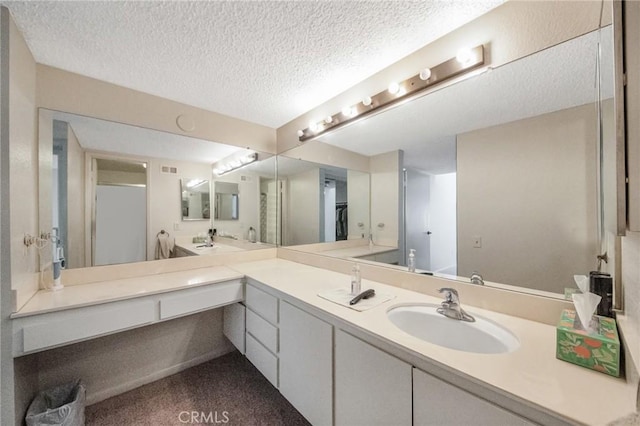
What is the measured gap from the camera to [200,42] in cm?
135

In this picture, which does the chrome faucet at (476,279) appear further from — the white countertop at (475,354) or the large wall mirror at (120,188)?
the large wall mirror at (120,188)

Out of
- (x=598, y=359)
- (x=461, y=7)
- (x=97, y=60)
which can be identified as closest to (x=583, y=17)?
(x=461, y=7)

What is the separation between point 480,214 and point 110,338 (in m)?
2.67

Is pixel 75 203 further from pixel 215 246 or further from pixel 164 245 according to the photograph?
pixel 215 246

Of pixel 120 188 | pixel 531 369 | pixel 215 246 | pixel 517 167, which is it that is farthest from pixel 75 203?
pixel 517 167

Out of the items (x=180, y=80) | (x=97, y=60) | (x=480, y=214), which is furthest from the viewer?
(x=180, y=80)

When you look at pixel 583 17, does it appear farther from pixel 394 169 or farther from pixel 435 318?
pixel 435 318

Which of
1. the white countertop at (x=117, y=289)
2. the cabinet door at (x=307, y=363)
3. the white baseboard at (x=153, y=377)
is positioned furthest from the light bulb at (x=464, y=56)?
the white baseboard at (x=153, y=377)

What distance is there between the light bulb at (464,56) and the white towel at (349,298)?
135cm

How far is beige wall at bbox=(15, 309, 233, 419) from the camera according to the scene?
1.52m

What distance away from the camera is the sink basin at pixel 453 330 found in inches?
39.5

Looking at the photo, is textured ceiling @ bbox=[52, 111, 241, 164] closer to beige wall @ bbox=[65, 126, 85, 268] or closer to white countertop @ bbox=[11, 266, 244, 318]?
beige wall @ bbox=[65, 126, 85, 268]

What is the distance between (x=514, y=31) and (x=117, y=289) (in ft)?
8.71

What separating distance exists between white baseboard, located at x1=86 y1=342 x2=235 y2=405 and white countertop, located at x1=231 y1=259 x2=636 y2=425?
60.3 inches
